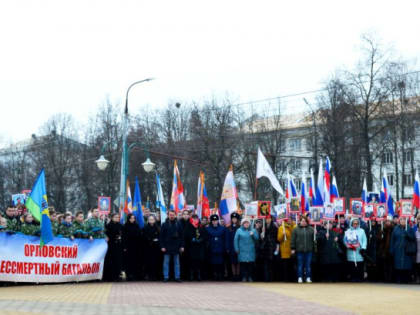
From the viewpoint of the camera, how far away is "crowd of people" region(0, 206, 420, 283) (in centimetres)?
1811

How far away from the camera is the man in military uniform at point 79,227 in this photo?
1731 cm

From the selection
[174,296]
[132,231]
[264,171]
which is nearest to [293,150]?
[264,171]

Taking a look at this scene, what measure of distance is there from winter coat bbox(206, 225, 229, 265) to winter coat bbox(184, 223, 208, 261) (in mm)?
172

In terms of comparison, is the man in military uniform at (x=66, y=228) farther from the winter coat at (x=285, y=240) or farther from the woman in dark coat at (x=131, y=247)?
the winter coat at (x=285, y=240)

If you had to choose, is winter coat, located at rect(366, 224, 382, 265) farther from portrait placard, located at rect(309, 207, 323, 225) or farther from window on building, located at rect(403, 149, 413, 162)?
window on building, located at rect(403, 149, 413, 162)

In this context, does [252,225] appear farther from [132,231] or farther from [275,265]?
[132,231]

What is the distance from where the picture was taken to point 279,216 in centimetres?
1919

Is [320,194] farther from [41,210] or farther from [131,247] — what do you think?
[41,210]

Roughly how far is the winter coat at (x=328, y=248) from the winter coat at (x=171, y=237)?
3.92 meters

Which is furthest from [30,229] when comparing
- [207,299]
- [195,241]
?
[207,299]

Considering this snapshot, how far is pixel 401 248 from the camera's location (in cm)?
1822

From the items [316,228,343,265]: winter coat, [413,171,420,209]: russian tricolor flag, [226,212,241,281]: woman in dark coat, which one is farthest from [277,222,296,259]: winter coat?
[413,171,420,209]: russian tricolor flag

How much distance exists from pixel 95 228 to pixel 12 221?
248cm

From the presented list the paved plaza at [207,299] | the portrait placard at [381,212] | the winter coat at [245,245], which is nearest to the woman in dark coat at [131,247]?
the paved plaza at [207,299]
